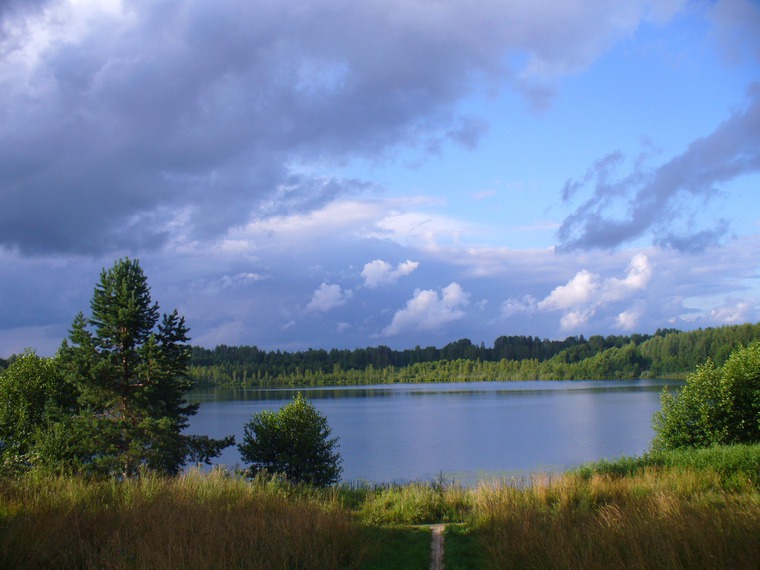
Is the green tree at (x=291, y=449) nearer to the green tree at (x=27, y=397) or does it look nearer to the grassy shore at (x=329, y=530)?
the green tree at (x=27, y=397)

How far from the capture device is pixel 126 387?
29.4m

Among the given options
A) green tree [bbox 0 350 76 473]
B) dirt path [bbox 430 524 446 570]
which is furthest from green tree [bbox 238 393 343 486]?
dirt path [bbox 430 524 446 570]

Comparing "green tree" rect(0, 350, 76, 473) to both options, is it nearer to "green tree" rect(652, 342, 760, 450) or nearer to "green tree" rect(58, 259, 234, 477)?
"green tree" rect(58, 259, 234, 477)

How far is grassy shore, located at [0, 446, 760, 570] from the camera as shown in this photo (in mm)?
6645

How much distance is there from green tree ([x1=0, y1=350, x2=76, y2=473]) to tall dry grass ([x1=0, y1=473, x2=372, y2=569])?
80.0ft

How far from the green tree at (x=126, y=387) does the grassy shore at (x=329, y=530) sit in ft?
55.2

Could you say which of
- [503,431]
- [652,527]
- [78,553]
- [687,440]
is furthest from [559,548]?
[503,431]

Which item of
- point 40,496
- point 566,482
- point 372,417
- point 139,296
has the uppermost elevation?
point 139,296

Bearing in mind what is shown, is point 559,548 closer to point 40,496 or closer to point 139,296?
point 40,496

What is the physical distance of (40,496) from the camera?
8.70 m

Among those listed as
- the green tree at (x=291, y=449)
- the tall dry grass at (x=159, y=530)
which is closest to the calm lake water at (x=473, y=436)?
the green tree at (x=291, y=449)

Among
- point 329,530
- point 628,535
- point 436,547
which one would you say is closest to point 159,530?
point 329,530

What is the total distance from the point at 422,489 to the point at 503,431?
41.4m

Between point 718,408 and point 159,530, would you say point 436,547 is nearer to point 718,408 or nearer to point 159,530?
point 159,530
